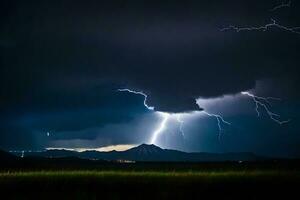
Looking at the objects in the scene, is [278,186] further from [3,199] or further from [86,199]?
[3,199]

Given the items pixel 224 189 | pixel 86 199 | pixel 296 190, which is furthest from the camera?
pixel 224 189

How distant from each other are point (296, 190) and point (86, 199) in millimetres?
10584

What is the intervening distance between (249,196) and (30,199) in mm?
9488

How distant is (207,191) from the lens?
84.5ft

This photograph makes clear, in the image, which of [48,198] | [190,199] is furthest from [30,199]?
[190,199]

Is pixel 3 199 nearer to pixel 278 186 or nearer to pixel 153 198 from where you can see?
pixel 153 198

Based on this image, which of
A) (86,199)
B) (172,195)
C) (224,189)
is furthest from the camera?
(224,189)

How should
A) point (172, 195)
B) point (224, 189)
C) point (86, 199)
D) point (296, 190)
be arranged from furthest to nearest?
point (224, 189) → point (296, 190) → point (172, 195) → point (86, 199)

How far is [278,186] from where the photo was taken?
2789 cm

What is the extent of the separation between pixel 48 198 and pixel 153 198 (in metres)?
4.60

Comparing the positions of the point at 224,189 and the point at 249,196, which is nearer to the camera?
the point at 249,196

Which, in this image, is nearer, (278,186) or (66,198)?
(66,198)

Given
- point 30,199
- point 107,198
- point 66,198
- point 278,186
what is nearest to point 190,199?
point 107,198

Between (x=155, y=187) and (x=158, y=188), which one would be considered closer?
(x=158, y=188)
